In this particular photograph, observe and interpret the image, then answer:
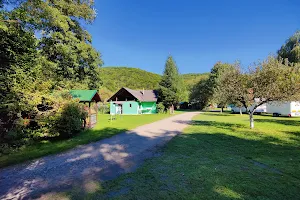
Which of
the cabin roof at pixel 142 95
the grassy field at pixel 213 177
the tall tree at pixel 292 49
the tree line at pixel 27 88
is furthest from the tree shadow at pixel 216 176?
the cabin roof at pixel 142 95

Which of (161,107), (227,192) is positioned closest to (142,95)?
(161,107)

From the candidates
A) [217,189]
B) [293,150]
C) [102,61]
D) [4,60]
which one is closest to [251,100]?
[293,150]

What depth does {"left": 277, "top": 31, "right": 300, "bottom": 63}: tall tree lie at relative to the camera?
866 inches

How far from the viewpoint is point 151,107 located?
3638 centimetres

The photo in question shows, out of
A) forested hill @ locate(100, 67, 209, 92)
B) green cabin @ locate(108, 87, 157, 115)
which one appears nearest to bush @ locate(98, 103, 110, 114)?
green cabin @ locate(108, 87, 157, 115)

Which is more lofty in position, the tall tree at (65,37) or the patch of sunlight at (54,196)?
the tall tree at (65,37)

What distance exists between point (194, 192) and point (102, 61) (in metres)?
27.3

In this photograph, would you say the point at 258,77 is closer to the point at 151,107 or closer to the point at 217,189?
the point at 217,189

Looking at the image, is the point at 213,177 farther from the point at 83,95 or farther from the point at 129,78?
the point at 129,78

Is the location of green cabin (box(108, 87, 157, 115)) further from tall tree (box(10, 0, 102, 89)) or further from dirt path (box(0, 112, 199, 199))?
dirt path (box(0, 112, 199, 199))

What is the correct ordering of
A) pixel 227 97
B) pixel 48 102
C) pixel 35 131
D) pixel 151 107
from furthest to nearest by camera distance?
pixel 151 107, pixel 227 97, pixel 48 102, pixel 35 131

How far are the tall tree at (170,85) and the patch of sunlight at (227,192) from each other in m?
30.6

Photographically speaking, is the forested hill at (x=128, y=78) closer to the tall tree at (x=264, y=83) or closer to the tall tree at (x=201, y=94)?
the tall tree at (x=201, y=94)

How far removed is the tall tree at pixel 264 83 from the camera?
38.0 feet
